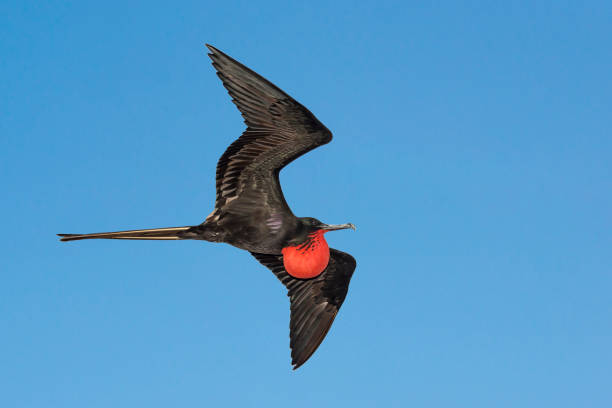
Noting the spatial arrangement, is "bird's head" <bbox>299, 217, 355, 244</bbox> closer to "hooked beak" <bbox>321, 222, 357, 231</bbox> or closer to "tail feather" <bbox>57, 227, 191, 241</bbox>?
"hooked beak" <bbox>321, 222, 357, 231</bbox>

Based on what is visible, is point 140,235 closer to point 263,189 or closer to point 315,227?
point 263,189

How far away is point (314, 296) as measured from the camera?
9070 mm

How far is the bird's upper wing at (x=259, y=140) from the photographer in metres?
6.69

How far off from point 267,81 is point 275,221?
167cm

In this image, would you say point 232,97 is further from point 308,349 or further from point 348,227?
point 308,349

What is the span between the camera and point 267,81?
6.64m

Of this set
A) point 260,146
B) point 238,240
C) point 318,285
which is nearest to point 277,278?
point 318,285

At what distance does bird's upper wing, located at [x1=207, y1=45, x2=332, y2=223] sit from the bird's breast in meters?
0.45

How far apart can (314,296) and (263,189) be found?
2.14m

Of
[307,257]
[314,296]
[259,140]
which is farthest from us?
[314,296]

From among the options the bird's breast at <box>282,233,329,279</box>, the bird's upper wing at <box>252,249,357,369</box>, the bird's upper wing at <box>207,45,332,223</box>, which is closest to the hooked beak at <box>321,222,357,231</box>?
the bird's breast at <box>282,233,329,279</box>

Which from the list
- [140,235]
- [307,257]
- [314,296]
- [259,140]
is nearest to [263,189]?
[259,140]

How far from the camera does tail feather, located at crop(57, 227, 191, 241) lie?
7.25 metres

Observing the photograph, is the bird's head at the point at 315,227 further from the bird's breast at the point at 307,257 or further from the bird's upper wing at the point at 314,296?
the bird's upper wing at the point at 314,296
